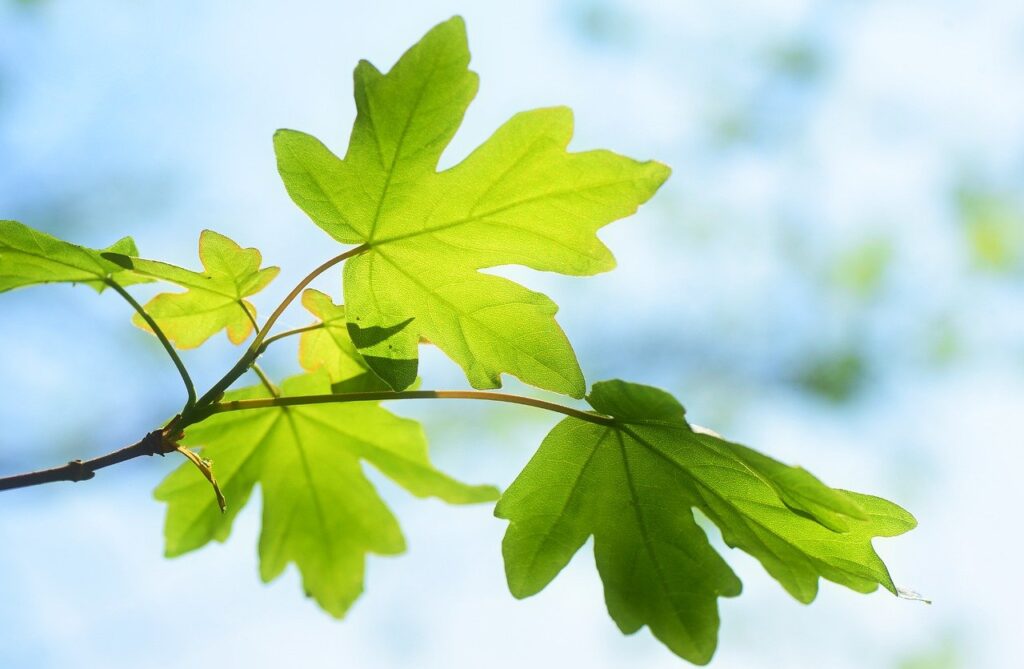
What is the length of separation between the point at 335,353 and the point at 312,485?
47cm

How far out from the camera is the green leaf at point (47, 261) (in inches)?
54.9

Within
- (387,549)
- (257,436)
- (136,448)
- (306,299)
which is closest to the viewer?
(136,448)

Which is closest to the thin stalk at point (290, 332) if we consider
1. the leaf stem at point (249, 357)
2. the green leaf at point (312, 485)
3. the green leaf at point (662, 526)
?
the leaf stem at point (249, 357)

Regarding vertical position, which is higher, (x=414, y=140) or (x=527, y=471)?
(x=414, y=140)

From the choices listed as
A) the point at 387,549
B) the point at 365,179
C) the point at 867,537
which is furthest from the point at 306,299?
the point at 867,537

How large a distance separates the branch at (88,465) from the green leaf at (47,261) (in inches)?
12.7

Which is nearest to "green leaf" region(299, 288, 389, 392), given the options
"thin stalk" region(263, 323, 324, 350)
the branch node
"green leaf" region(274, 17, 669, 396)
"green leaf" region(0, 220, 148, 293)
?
"thin stalk" region(263, 323, 324, 350)

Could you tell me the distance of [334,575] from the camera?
208 centimetres

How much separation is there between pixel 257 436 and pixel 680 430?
3.38 feet

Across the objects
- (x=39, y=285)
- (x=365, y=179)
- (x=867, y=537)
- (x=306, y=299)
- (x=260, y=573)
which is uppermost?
(x=365, y=179)

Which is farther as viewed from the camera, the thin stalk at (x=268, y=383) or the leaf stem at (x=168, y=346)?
the thin stalk at (x=268, y=383)

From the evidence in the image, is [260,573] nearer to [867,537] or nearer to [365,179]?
[365,179]

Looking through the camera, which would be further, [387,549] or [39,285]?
[387,549]

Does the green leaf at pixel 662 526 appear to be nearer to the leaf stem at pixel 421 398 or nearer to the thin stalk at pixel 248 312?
the leaf stem at pixel 421 398
